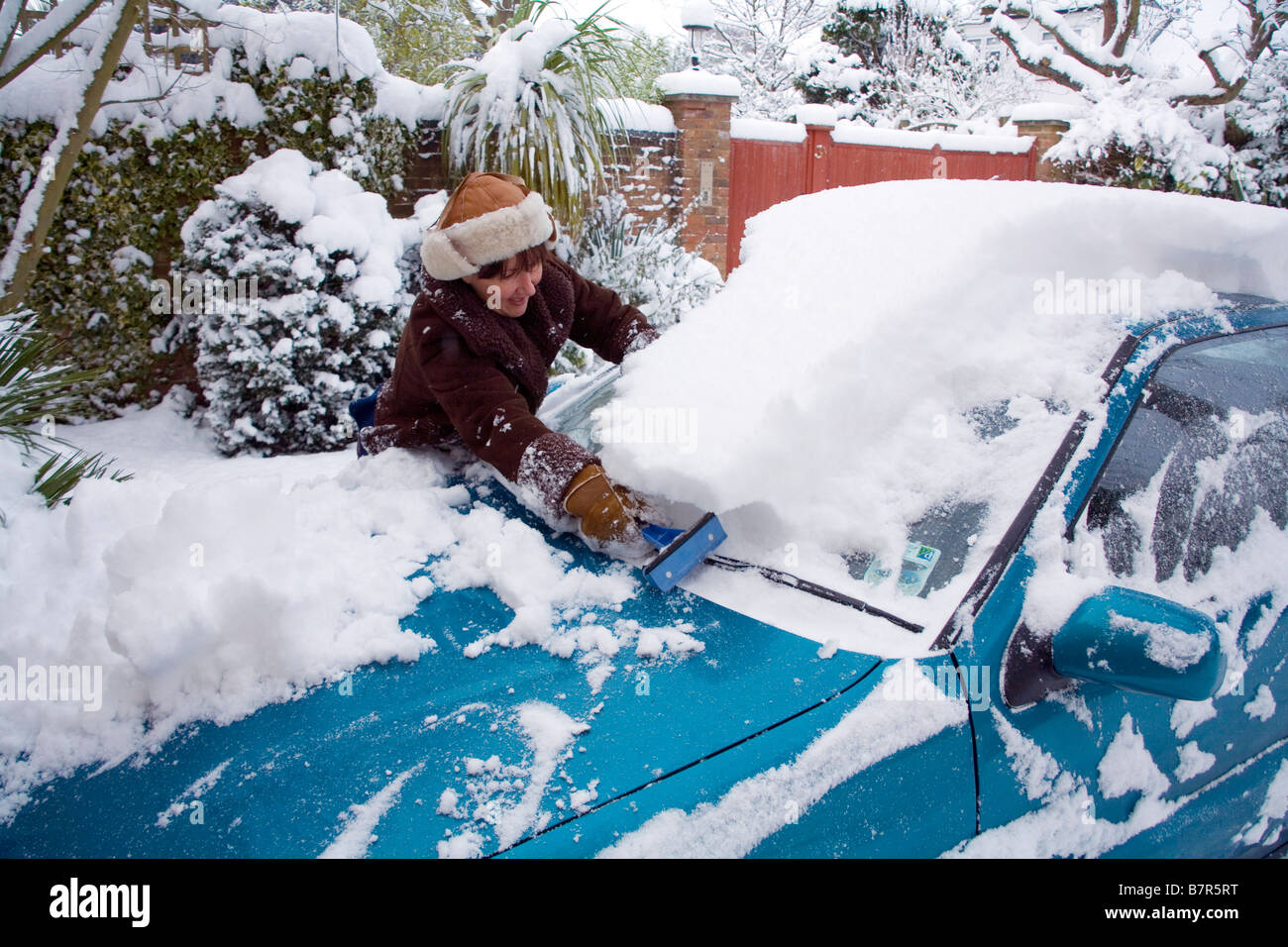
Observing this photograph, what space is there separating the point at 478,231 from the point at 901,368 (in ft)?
3.46

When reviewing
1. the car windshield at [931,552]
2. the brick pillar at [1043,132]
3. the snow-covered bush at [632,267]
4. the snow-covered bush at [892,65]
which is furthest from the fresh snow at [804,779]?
the snow-covered bush at [892,65]

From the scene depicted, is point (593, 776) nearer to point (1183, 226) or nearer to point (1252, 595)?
point (1252, 595)

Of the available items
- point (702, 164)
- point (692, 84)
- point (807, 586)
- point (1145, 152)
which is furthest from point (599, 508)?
point (1145, 152)

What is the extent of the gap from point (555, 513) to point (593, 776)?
0.65 m

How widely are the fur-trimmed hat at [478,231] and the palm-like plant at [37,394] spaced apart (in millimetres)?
1644

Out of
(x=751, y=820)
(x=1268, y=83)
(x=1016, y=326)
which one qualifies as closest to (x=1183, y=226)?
(x=1016, y=326)

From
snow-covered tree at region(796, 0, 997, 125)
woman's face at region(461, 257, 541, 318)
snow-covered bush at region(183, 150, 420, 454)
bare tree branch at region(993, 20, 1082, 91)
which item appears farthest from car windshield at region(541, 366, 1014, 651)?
snow-covered tree at region(796, 0, 997, 125)

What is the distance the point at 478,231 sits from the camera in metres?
2.05

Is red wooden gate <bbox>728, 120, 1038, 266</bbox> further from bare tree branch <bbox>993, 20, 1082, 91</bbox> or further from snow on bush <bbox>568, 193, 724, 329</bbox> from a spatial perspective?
bare tree branch <bbox>993, 20, 1082, 91</bbox>

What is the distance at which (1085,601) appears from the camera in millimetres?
1307

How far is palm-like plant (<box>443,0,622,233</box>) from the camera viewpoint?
5.57 meters

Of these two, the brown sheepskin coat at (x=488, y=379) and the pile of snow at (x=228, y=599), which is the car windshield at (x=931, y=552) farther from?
the brown sheepskin coat at (x=488, y=379)

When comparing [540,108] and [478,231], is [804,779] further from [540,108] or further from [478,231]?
[540,108]

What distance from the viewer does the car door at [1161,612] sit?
4.27 feet
